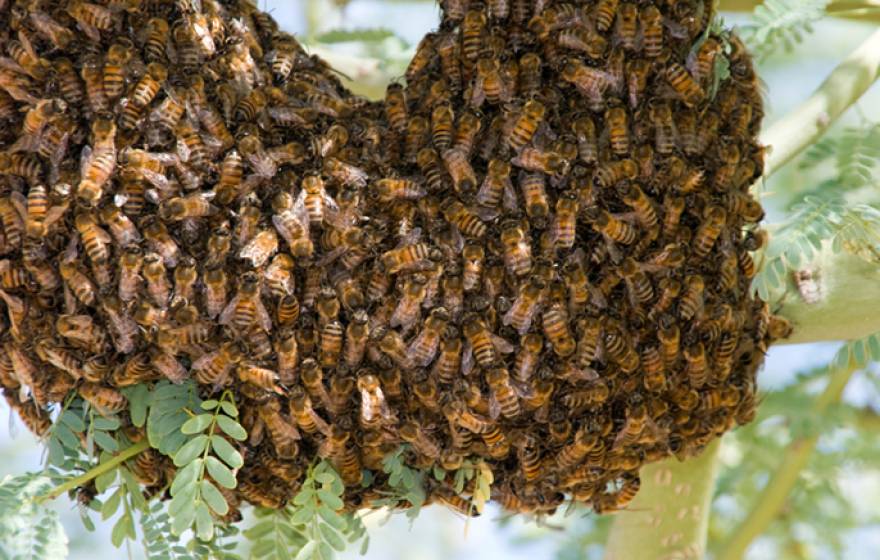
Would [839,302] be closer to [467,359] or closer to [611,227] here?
[611,227]

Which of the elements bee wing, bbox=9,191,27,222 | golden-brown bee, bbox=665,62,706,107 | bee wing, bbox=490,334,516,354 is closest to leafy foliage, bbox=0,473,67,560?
bee wing, bbox=9,191,27,222

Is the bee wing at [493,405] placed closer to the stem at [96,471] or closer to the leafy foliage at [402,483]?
the leafy foliage at [402,483]

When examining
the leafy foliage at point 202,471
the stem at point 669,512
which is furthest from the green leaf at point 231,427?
the stem at point 669,512

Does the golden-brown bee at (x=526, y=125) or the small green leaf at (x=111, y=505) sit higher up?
the golden-brown bee at (x=526, y=125)

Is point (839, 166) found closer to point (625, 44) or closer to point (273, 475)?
point (625, 44)

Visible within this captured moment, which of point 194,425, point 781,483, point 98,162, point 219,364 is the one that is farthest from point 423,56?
point 781,483

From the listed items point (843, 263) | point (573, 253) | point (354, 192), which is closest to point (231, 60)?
point (354, 192)
